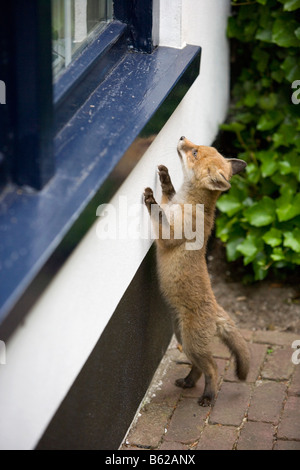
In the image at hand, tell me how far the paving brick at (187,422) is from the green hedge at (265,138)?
4.35ft

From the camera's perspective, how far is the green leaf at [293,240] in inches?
175

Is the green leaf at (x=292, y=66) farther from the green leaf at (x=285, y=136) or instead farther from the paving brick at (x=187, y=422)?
the paving brick at (x=187, y=422)

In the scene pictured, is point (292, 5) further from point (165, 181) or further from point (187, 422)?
point (187, 422)

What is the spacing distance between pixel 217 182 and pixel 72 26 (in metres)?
1.11

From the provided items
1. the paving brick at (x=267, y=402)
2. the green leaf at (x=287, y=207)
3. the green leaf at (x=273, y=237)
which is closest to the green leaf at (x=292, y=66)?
the green leaf at (x=287, y=207)

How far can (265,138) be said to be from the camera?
5.10 m

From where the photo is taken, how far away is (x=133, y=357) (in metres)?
3.27

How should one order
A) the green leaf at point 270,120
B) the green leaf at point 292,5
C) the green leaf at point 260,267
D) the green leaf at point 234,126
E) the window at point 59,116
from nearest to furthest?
the window at point 59,116
the green leaf at point 292,5
the green leaf at point 260,267
the green leaf at point 270,120
the green leaf at point 234,126

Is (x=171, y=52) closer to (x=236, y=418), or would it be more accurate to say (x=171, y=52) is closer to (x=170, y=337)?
(x=170, y=337)

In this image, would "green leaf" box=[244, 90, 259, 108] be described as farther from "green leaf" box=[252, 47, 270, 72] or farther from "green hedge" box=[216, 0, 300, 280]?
"green leaf" box=[252, 47, 270, 72]

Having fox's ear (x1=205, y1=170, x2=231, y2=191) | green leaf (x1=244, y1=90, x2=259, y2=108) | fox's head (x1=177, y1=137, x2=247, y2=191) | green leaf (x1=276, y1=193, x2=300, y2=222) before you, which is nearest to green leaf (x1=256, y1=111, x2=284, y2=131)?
green leaf (x1=244, y1=90, x2=259, y2=108)

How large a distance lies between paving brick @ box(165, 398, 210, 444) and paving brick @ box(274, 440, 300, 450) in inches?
15.7
